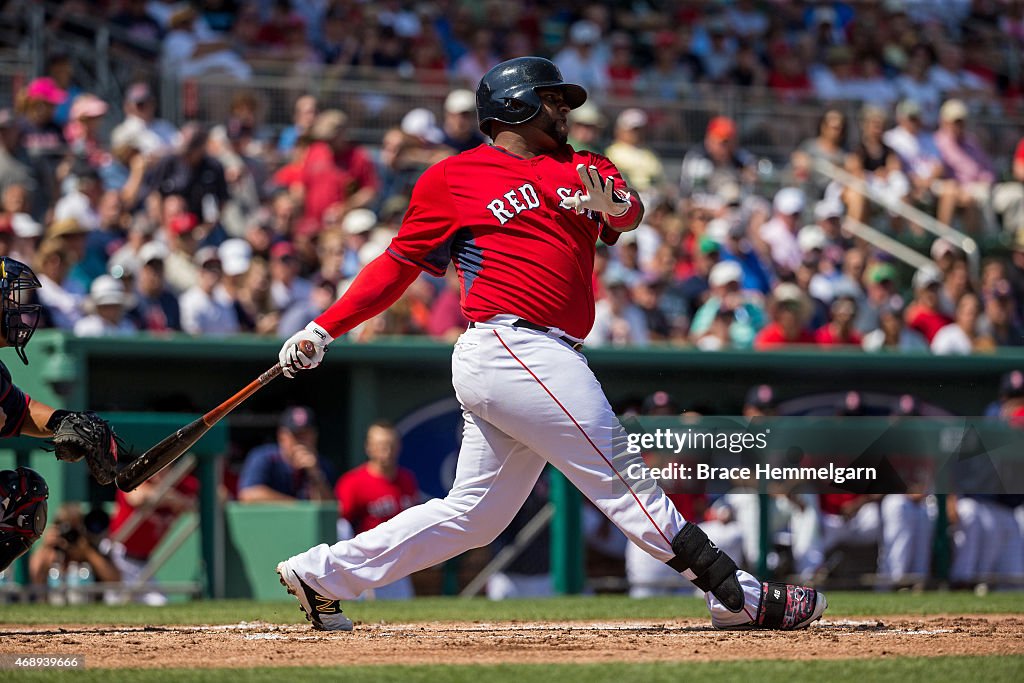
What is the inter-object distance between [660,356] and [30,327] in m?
5.49

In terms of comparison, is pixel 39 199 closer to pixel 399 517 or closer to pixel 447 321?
pixel 447 321

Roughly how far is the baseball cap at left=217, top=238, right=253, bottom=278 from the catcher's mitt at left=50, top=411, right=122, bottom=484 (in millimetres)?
5203

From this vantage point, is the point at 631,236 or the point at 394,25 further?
the point at 394,25

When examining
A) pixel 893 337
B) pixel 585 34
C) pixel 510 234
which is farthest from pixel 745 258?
pixel 510 234

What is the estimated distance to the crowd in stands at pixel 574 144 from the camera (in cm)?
1102

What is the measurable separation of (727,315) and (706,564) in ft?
19.7

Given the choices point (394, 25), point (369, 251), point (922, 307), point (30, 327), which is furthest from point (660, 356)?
point (394, 25)

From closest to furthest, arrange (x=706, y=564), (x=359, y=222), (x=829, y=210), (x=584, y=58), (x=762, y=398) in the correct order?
(x=706, y=564) < (x=762, y=398) < (x=359, y=222) < (x=829, y=210) < (x=584, y=58)

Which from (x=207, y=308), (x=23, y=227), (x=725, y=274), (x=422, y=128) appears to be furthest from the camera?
(x=422, y=128)

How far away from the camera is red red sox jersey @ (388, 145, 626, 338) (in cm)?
561

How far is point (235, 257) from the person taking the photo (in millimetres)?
11086

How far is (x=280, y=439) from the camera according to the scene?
33.1ft

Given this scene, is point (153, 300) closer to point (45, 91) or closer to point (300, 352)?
point (45, 91)
